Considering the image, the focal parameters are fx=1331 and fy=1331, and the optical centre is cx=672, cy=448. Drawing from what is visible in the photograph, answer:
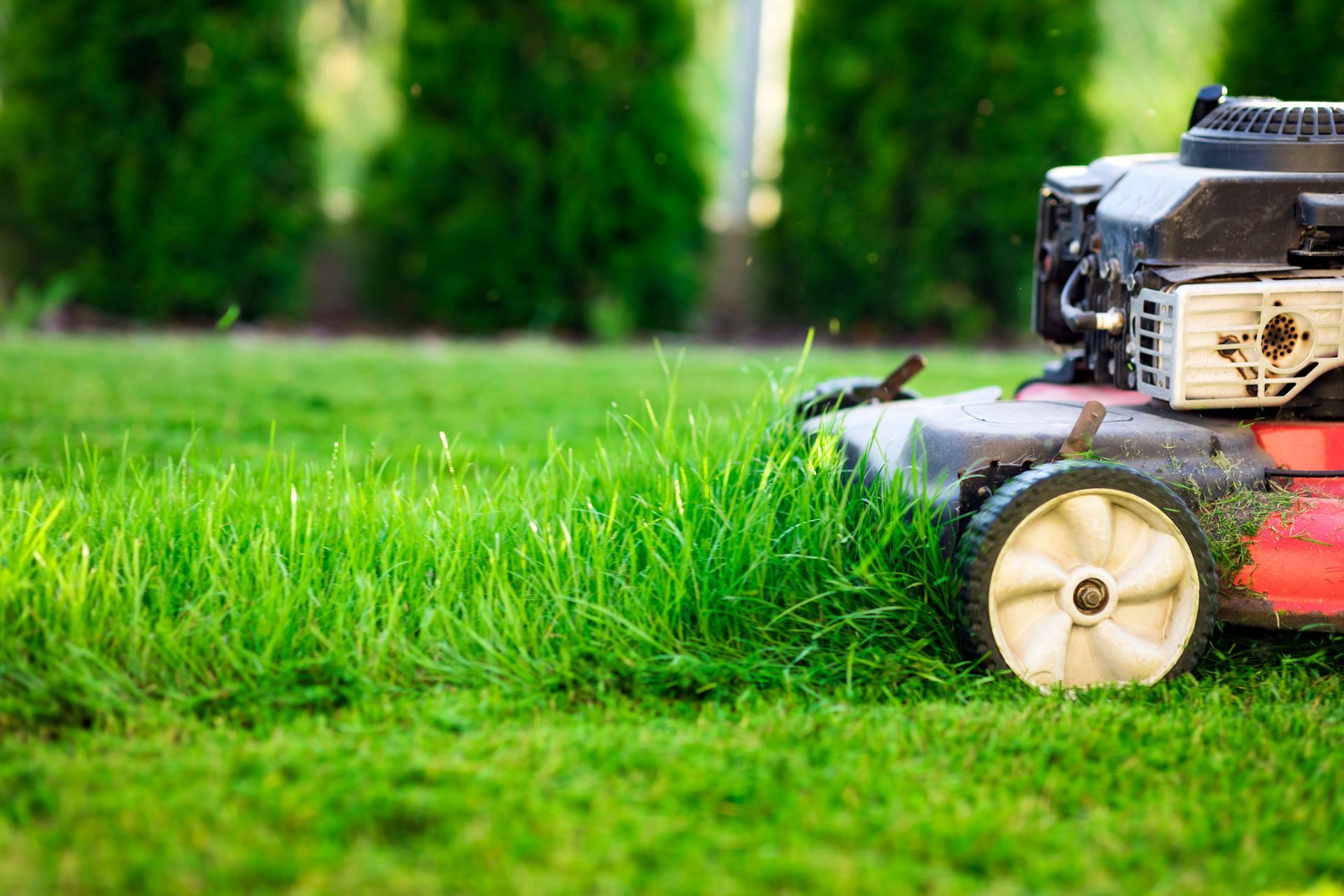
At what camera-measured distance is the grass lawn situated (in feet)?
5.58

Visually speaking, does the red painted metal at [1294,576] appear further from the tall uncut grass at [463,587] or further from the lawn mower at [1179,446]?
the tall uncut grass at [463,587]

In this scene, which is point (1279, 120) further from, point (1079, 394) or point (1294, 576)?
point (1294, 576)

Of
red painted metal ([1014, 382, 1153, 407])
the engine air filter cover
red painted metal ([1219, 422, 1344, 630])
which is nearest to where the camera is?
red painted metal ([1219, 422, 1344, 630])

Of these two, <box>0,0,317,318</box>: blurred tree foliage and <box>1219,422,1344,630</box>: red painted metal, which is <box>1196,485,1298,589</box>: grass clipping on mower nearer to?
<box>1219,422,1344,630</box>: red painted metal

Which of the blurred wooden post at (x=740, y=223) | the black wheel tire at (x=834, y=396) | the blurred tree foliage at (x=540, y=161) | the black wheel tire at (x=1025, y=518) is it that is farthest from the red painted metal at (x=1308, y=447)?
the blurred wooden post at (x=740, y=223)

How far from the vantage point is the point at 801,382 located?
15.8 ft

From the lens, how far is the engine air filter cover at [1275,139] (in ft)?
8.40

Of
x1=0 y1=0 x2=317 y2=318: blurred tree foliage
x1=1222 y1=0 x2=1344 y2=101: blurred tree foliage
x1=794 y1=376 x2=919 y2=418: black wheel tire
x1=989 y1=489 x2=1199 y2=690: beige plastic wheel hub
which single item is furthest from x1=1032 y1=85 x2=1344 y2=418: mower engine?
x1=0 y1=0 x2=317 y2=318: blurred tree foliage

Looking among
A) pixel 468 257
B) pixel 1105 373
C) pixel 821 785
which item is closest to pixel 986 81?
pixel 468 257

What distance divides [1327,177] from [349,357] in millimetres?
4261

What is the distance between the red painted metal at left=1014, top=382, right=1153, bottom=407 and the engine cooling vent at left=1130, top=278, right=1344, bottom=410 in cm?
36

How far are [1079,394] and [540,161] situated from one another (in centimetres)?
443

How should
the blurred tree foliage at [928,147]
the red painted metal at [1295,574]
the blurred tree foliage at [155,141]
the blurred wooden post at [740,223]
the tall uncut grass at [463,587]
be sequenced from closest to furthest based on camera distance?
the tall uncut grass at [463,587] < the red painted metal at [1295,574] < the blurred tree foliage at [155,141] < the blurred tree foliage at [928,147] < the blurred wooden post at [740,223]

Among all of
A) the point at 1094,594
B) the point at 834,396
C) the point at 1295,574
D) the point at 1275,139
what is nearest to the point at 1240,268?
the point at 1275,139
